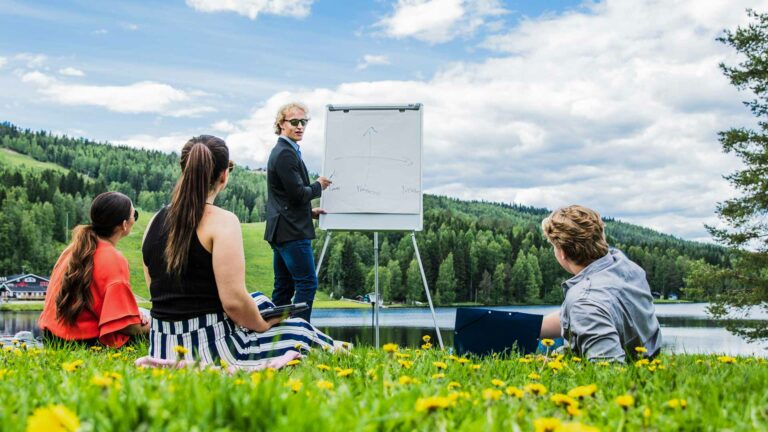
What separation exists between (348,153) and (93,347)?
3.95m

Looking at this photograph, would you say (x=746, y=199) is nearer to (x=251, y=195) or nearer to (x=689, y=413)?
(x=689, y=413)

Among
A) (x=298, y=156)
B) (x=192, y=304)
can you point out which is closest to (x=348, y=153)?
(x=298, y=156)

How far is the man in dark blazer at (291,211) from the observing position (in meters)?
5.44

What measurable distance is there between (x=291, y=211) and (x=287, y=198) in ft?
Answer: 0.45

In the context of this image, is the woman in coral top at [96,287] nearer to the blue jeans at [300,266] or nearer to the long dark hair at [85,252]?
the long dark hair at [85,252]

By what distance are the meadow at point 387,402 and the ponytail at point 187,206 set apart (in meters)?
0.70

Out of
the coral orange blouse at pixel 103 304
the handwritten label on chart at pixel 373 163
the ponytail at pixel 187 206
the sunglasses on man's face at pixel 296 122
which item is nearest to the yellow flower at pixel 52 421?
the ponytail at pixel 187 206

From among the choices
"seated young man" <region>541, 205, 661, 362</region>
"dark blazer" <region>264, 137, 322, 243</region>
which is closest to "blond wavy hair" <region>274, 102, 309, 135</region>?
"dark blazer" <region>264, 137, 322, 243</region>

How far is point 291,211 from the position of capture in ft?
18.0

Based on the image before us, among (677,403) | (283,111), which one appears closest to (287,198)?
(283,111)

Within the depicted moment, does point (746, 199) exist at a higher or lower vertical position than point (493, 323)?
higher

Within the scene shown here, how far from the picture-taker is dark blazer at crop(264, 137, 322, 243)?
5.45 meters

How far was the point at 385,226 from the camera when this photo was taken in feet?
23.9

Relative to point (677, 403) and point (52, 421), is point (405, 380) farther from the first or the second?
point (52, 421)
